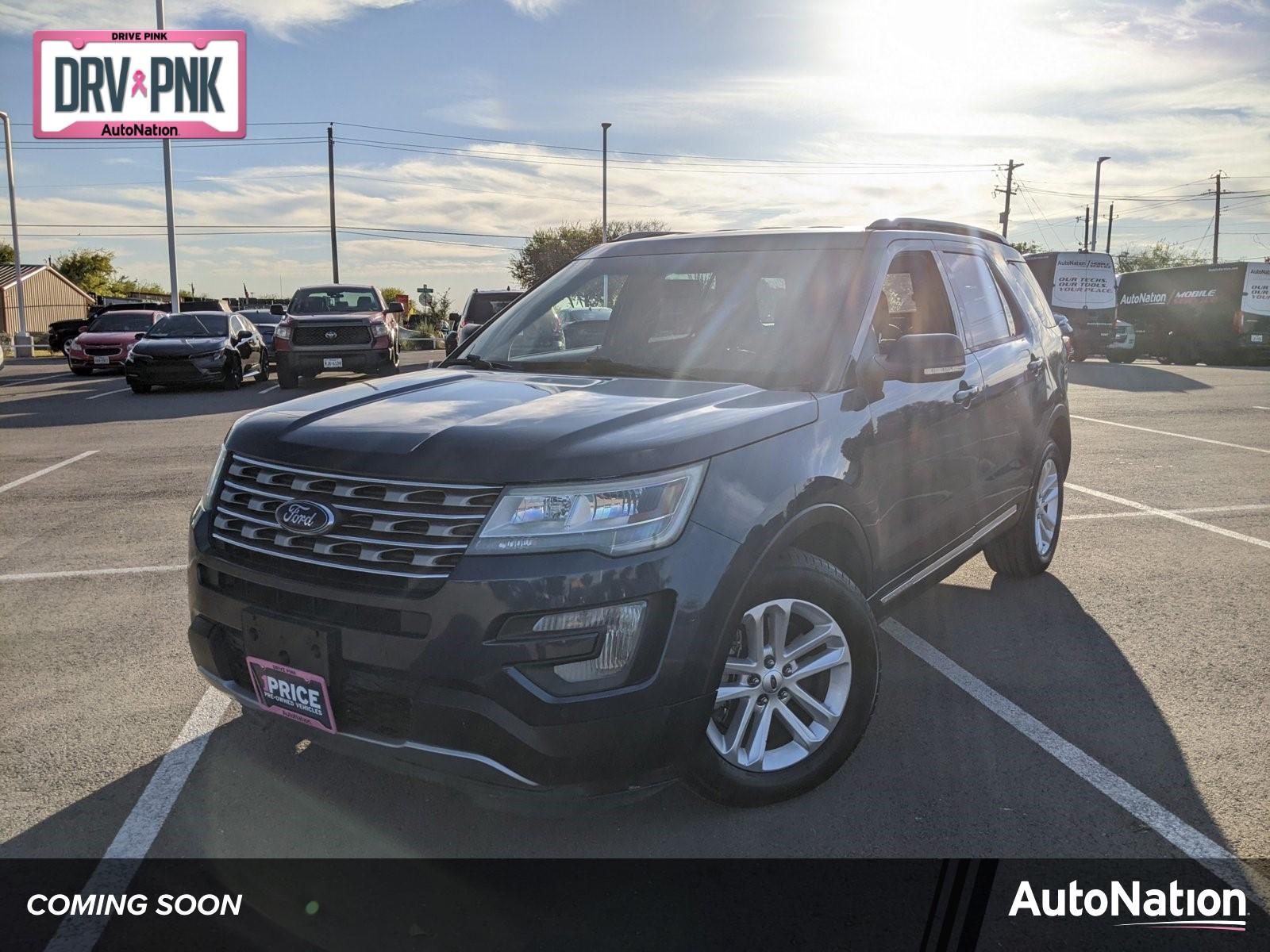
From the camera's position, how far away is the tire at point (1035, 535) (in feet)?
18.1

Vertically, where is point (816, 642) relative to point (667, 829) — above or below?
above

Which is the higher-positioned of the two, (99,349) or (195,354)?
(195,354)

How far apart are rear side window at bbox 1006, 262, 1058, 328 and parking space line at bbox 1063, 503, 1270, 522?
6.78 feet

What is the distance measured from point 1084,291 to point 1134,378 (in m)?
6.83

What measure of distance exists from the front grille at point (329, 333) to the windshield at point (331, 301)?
0.74m

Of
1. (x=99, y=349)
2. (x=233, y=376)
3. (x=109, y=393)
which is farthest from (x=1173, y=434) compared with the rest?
(x=99, y=349)

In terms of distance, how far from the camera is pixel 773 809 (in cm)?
316

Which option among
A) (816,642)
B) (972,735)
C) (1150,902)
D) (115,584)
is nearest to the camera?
(1150,902)

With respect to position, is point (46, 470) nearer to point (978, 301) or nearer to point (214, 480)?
point (214, 480)

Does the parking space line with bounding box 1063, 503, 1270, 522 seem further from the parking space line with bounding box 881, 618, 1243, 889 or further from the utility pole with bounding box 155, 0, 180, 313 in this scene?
the utility pole with bounding box 155, 0, 180, 313

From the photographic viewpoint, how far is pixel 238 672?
296 cm

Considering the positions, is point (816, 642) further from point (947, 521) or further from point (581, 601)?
point (947, 521)

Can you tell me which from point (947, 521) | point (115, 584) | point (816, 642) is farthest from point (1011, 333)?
point (115, 584)

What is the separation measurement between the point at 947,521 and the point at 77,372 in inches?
966
